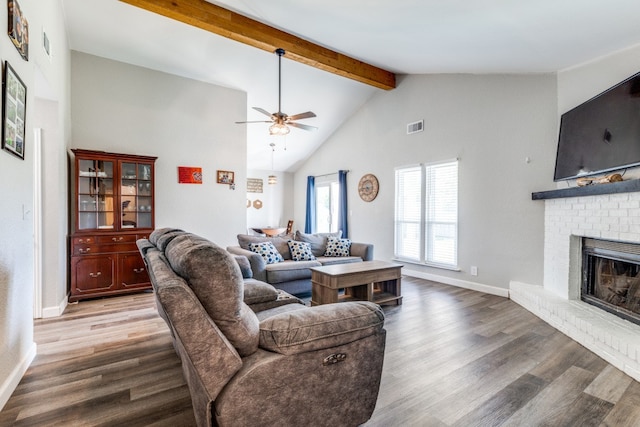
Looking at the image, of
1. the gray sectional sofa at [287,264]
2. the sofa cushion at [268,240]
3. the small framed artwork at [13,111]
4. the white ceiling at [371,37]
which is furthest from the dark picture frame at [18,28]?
the sofa cushion at [268,240]

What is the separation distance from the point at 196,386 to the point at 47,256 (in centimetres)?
325

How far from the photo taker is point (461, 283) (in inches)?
191

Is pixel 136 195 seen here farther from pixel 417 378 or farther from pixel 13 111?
pixel 417 378

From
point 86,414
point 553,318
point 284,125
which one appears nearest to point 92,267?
point 86,414

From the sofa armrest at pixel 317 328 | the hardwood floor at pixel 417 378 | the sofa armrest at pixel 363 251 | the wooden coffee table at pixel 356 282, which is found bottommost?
the hardwood floor at pixel 417 378

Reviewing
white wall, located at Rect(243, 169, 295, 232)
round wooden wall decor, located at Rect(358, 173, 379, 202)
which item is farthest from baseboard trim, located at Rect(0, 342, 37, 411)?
white wall, located at Rect(243, 169, 295, 232)

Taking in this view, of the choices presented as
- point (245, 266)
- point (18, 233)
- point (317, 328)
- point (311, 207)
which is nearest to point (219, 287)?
point (317, 328)

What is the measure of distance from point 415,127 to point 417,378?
440 cm

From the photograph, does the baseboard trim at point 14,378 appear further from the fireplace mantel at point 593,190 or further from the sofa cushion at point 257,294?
the fireplace mantel at point 593,190

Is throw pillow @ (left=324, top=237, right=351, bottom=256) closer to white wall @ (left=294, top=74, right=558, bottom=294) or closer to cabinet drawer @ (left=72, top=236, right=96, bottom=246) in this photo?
white wall @ (left=294, top=74, right=558, bottom=294)

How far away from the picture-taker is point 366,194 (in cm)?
661

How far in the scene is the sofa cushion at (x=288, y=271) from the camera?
13.2 feet

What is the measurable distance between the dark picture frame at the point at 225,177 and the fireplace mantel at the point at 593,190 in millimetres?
4626

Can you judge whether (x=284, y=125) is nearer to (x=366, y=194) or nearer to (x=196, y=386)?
(x=366, y=194)
